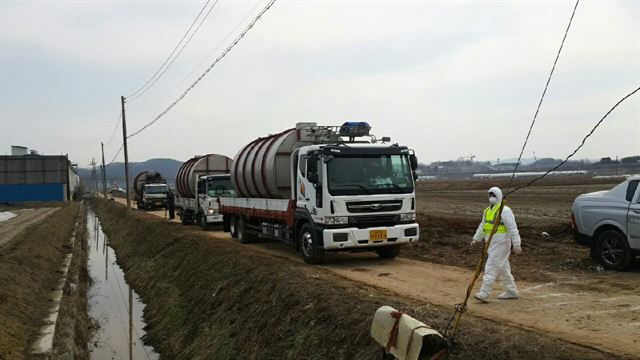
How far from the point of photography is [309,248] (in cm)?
1234

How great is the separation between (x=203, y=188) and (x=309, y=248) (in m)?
13.3

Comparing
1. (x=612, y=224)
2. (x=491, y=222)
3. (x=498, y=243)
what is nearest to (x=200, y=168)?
(x=612, y=224)

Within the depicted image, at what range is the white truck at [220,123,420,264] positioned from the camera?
1137 cm

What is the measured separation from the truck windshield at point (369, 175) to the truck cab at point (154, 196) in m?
35.8

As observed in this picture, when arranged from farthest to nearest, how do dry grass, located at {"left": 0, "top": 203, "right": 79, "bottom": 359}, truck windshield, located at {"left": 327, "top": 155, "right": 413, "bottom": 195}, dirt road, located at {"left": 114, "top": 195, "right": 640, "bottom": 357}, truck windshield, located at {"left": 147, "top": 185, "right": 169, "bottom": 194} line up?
truck windshield, located at {"left": 147, "top": 185, "right": 169, "bottom": 194} → truck windshield, located at {"left": 327, "top": 155, "right": 413, "bottom": 195} → dry grass, located at {"left": 0, "top": 203, "right": 79, "bottom": 359} → dirt road, located at {"left": 114, "top": 195, "right": 640, "bottom": 357}

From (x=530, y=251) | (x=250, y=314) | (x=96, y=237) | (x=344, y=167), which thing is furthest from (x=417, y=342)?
(x=96, y=237)

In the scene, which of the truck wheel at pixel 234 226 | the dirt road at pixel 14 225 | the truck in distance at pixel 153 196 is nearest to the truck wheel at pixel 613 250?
the truck wheel at pixel 234 226

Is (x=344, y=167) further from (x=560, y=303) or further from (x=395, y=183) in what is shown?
(x=560, y=303)

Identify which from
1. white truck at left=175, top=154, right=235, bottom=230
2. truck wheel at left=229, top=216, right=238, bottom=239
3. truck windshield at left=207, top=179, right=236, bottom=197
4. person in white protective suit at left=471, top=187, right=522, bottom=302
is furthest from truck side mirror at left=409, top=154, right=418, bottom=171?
truck windshield at left=207, top=179, right=236, bottom=197

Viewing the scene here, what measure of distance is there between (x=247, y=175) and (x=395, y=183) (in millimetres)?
5747

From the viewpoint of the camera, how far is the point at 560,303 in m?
7.93

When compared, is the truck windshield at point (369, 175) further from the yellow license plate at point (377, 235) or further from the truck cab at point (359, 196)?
the yellow license plate at point (377, 235)

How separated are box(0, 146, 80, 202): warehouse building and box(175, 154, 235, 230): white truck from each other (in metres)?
47.7

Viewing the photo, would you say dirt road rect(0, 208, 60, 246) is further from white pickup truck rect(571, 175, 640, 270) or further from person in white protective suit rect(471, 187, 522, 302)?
white pickup truck rect(571, 175, 640, 270)
